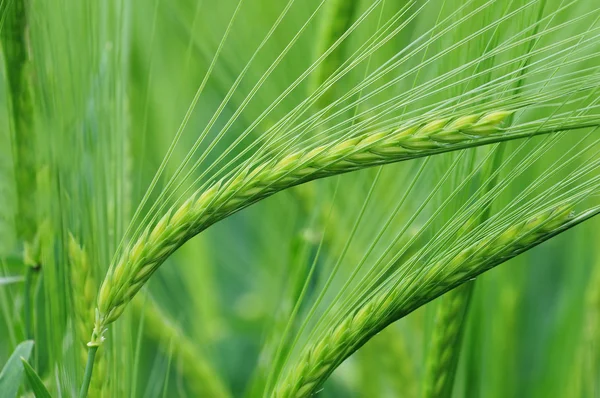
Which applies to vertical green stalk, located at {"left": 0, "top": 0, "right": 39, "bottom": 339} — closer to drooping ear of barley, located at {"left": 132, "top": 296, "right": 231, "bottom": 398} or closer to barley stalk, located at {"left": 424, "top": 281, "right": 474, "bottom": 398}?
drooping ear of barley, located at {"left": 132, "top": 296, "right": 231, "bottom": 398}

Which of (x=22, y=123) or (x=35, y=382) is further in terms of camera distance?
(x=22, y=123)

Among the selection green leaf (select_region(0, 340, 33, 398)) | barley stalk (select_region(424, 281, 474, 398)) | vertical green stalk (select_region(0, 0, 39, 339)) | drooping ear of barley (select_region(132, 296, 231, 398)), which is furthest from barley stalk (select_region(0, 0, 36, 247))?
barley stalk (select_region(424, 281, 474, 398))

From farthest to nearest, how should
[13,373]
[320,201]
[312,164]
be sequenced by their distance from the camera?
1. [320,201]
2. [13,373]
3. [312,164]

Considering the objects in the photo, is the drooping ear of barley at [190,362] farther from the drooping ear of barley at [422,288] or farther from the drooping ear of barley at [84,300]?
the drooping ear of barley at [422,288]

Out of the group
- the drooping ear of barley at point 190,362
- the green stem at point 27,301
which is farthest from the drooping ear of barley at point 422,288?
the drooping ear of barley at point 190,362

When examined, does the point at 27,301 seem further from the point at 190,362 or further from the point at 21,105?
the point at 190,362

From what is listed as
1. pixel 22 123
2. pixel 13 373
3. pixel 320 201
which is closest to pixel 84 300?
pixel 13 373

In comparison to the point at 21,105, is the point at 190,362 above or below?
below

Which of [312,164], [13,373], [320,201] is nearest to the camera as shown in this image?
[312,164]
